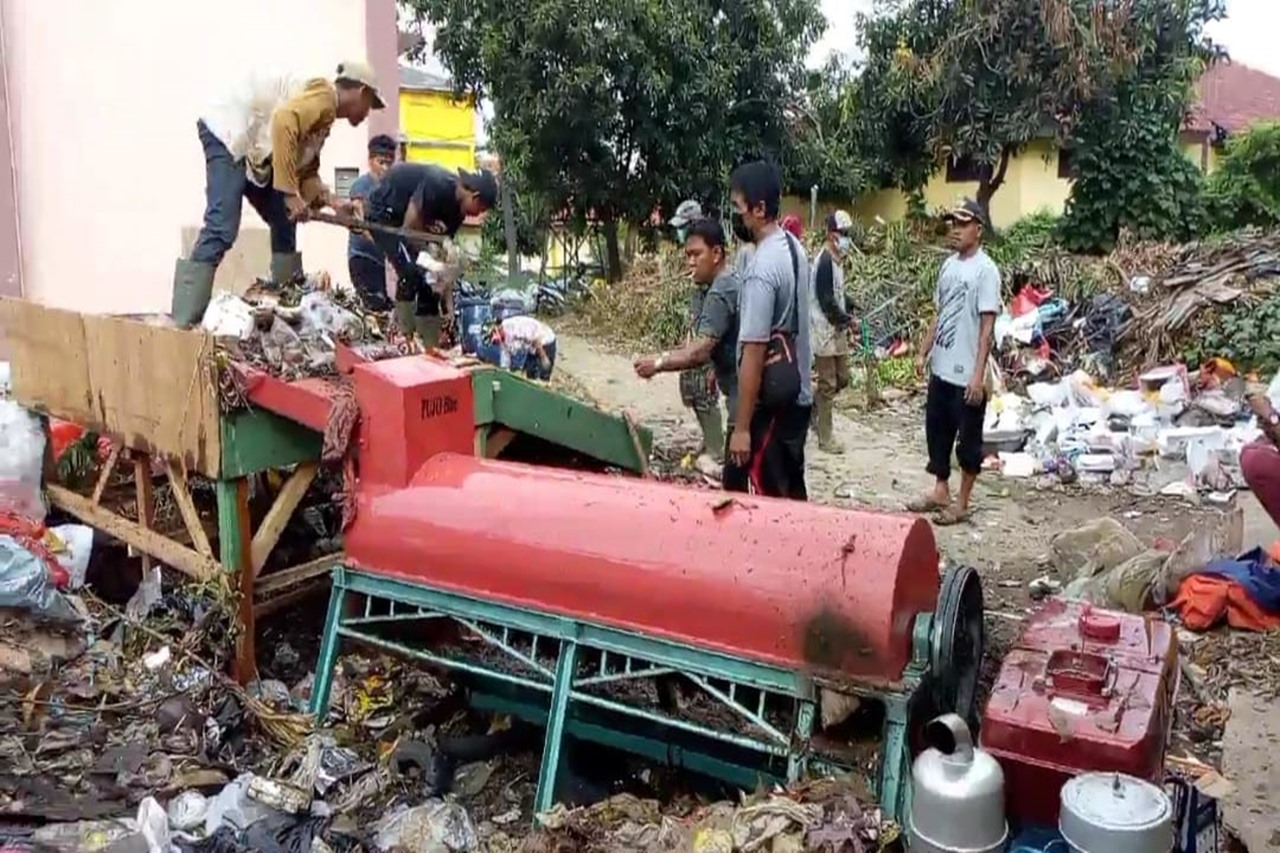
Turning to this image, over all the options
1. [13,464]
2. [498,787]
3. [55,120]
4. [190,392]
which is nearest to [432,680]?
[498,787]

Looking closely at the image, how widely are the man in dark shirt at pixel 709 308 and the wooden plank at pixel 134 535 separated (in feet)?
6.43

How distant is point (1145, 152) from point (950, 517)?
41.3 feet

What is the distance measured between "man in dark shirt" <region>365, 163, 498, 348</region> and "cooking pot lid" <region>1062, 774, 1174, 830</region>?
161 inches

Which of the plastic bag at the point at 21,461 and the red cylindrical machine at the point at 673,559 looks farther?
the plastic bag at the point at 21,461

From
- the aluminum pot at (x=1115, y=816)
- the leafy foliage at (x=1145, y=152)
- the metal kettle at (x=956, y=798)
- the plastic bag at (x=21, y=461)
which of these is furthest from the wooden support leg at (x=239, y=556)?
the leafy foliage at (x=1145, y=152)

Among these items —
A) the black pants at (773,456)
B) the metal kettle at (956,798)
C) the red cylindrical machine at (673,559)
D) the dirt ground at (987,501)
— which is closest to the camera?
the metal kettle at (956,798)

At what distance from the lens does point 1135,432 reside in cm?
845

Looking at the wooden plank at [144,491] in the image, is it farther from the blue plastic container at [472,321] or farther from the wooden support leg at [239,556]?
the blue plastic container at [472,321]

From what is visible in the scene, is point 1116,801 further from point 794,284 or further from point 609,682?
point 794,284

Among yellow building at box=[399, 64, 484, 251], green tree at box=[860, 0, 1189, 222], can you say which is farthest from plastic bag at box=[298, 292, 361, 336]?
yellow building at box=[399, 64, 484, 251]

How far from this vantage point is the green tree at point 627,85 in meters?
14.5

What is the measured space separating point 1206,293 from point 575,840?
10382mm

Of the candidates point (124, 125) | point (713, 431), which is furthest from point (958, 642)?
point (124, 125)

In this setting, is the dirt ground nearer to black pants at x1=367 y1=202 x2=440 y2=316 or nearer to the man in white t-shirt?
the man in white t-shirt
